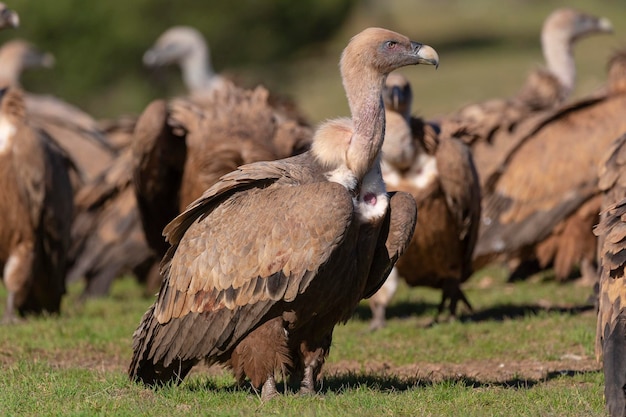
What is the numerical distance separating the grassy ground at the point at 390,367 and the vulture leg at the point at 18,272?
0.41m

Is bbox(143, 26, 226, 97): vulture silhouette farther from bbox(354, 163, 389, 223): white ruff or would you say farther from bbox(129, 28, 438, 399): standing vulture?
bbox(354, 163, 389, 223): white ruff

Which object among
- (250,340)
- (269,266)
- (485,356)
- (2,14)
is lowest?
(485,356)

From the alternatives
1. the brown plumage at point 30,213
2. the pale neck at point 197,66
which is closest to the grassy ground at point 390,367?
the brown plumage at point 30,213

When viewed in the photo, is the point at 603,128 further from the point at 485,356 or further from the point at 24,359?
the point at 24,359

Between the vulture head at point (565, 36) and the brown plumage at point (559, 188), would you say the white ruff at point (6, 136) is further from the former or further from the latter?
the vulture head at point (565, 36)

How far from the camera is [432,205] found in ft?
33.5

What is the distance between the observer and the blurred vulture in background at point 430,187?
1010 cm

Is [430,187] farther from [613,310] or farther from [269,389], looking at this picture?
[613,310]

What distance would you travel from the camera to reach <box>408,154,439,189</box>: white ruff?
33.3ft

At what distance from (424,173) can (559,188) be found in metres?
2.85

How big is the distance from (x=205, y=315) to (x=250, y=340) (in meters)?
0.29

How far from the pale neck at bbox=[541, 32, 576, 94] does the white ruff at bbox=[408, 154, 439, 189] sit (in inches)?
304

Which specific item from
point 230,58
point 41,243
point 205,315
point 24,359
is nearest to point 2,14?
point 41,243

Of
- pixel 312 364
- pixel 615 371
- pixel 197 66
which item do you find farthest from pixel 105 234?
pixel 615 371
